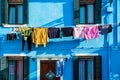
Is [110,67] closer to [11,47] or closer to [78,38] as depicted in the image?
[78,38]

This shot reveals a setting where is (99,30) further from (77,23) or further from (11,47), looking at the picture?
(11,47)

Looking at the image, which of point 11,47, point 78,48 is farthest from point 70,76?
point 11,47

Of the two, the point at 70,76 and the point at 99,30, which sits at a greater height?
the point at 99,30

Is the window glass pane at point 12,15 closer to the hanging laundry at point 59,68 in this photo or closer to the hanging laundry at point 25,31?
the hanging laundry at point 25,31

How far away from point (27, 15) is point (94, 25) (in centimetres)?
295

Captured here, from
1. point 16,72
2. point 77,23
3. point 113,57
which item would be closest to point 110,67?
point 113,57

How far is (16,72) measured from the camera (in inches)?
993

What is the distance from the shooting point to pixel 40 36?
24672 millimetres

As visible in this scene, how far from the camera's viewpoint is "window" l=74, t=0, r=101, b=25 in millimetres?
25062

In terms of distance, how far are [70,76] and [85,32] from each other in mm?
2032

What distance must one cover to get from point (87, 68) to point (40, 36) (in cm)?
250

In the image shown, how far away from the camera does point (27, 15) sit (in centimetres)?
2517

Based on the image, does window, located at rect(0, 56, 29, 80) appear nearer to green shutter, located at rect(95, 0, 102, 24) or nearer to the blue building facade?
the blue building facade

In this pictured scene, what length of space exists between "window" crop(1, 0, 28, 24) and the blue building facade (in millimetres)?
180
